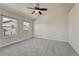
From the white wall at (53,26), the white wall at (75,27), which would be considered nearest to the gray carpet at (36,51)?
the white wall at (75,27)

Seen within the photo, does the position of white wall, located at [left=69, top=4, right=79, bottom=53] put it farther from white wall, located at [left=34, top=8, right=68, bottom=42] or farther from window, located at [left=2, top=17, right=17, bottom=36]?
window, located at [left=2, top=17, right=17, bottom=36]

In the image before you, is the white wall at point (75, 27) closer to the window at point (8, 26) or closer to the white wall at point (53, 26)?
the white wall at point (53, 26)

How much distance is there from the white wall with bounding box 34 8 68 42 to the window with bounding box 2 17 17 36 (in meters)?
3.15

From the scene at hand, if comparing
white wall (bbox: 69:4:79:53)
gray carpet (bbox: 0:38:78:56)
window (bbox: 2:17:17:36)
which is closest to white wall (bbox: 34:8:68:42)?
white wall (bbox: 69:4:79:53)

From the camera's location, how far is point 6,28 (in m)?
5.25

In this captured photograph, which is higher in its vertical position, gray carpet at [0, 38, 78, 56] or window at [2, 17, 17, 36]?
window at [2, 17, 17, 36]

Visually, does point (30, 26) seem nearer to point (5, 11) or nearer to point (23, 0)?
point (5, 11)

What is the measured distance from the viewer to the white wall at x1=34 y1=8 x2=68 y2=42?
23.7ft

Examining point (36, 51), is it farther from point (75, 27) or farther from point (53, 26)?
point (53, 26)

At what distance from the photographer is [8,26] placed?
545 cm

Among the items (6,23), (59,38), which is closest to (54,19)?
(59,38)

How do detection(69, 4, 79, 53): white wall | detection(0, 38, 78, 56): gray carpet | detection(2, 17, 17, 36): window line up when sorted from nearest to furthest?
1. detection(0, 38, 78, 56): gray carpet
2. detection(69, 4, 79, 53): white wall
3. detection(2, 17, 17, 36): window

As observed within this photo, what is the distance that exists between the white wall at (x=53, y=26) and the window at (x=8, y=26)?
3.15 meters

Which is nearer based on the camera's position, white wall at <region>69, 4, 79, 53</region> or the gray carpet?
the gray carpet
